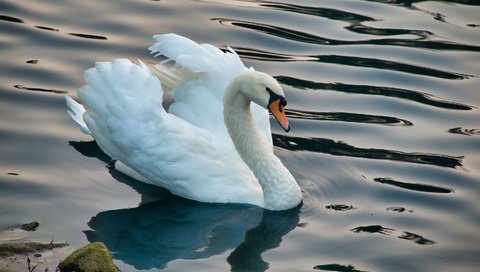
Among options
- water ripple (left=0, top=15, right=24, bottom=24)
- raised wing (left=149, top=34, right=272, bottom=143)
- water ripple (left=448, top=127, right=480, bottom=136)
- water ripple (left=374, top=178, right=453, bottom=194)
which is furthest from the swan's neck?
water ripple (left=0, top=15, right=24, bottom=24)

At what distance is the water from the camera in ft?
32.1

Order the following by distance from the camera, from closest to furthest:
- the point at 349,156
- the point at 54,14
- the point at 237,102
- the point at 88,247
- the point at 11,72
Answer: the point at 88,247 < the point at 237,102 < the point at 349,156 < the point at 11,72 < the point at 54,14

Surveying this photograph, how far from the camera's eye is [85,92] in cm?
1073

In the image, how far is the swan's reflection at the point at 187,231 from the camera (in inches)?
375

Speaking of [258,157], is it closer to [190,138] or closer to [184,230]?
[190,138]

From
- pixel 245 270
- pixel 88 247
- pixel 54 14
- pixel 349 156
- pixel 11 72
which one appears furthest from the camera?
pixel 54 14

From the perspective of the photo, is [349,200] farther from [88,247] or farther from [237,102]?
[88,247]

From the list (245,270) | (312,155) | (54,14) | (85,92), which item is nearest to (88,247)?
(245,270)

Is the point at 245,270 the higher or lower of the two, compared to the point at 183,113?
lower

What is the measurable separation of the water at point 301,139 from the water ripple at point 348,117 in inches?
1.0

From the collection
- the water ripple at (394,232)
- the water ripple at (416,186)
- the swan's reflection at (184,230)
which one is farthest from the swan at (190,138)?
the water ripple at (416,186)

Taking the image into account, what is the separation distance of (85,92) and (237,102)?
1468mm

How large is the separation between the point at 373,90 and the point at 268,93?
131 inches

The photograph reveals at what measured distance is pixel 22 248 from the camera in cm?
902
